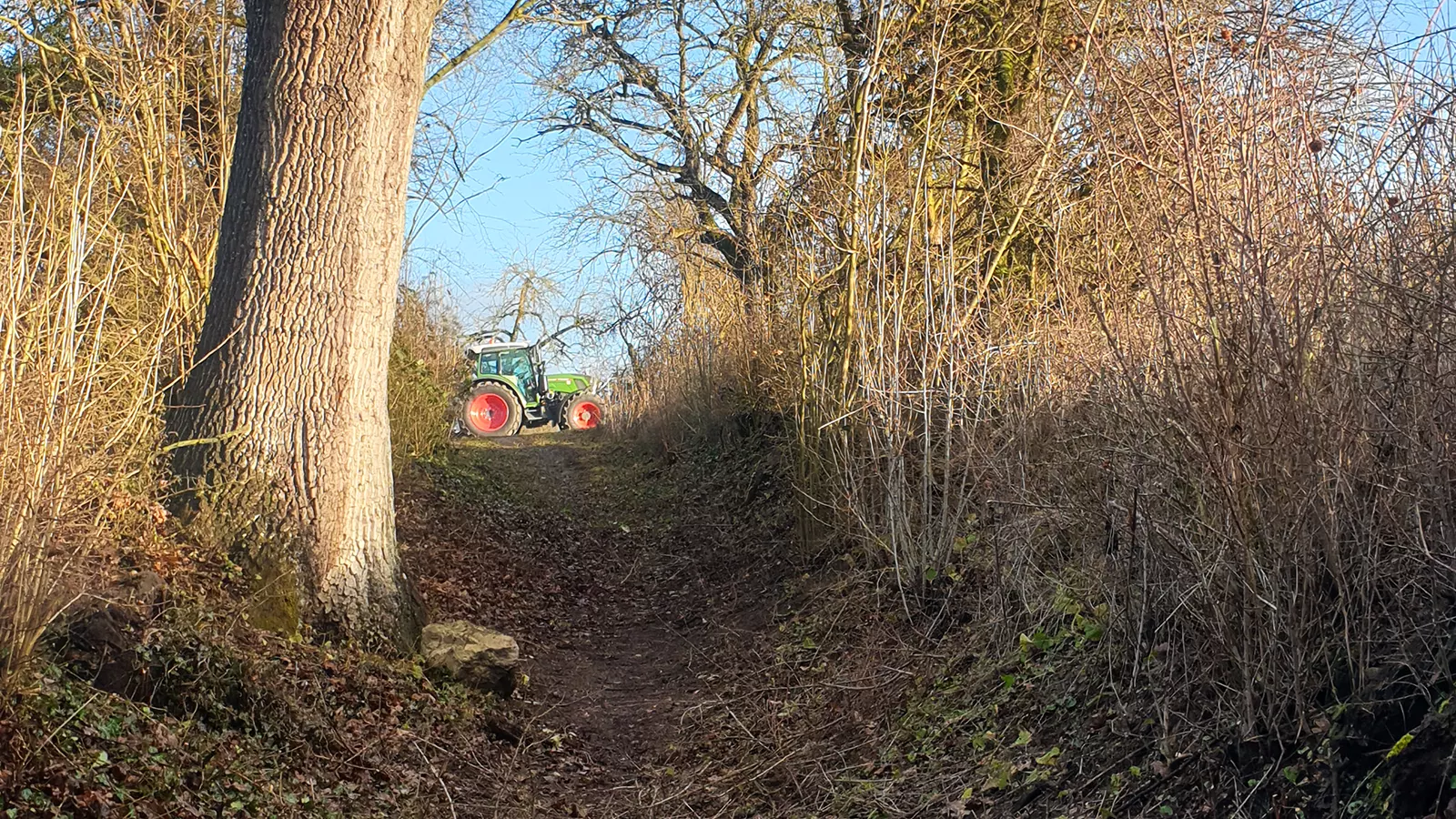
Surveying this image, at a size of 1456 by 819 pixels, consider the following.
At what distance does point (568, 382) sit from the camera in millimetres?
29062

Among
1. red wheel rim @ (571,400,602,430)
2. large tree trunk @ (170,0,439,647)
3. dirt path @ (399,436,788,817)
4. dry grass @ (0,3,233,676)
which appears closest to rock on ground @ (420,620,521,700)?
large tree trunk @ (170,0,439,647)

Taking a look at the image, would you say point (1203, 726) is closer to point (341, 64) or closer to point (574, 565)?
point (341, 64)

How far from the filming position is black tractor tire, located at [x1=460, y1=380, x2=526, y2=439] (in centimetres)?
2330

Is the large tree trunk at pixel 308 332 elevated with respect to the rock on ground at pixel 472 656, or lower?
elevated

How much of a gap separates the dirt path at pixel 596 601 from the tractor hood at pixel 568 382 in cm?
1320

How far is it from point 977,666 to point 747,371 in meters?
7.84

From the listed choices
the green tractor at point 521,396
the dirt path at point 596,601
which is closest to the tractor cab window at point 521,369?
the green tractor at point 521,396

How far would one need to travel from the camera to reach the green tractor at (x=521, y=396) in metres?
23.6

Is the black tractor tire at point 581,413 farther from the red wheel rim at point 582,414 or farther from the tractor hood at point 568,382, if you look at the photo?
the tractor hood at point 568,382

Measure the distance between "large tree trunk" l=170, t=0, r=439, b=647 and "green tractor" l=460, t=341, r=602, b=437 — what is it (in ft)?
57.2

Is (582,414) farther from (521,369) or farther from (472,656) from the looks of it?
(472,656)

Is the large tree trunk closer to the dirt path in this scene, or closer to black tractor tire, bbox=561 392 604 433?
the dirt path

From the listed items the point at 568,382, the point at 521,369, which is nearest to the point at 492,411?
the point at 521,369

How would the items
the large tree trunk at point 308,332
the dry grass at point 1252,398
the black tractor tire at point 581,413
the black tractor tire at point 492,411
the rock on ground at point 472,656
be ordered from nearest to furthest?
1. the dry grass at point 1252,398
2. the large tree trunk at point 308,332
3. the rock on ground at point 472,656
4. the black tractor tire at point 492,411
5. the black tractor tire at point 581,413
